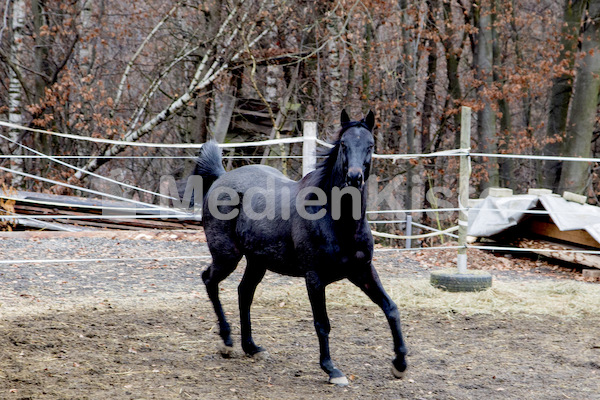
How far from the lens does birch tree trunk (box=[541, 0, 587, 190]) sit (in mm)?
14133

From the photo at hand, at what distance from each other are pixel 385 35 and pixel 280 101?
492 cm

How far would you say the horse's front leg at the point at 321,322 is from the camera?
3.51 m

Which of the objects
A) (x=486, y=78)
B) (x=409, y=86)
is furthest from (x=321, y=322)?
(x=486, y=78)

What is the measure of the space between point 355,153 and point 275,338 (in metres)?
1.82

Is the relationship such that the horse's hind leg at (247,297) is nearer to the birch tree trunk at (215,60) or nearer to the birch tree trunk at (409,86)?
the birch tree trunk at (215,60)

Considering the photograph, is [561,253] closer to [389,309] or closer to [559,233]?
[559,233]

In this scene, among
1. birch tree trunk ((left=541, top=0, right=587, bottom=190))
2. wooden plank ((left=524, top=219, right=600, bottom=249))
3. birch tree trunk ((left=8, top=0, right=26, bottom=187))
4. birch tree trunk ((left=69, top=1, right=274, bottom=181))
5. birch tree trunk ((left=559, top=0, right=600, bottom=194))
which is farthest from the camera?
birch tree trunk ((left=541, top=0, right=587, bottom=190))

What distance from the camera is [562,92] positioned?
1498 centimetres

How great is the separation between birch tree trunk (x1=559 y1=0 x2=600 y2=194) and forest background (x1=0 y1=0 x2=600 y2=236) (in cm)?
3

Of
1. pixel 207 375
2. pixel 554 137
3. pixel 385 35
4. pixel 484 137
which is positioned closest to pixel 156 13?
pixel 385 35

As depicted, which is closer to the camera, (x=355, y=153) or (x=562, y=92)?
(x=355, y=153)

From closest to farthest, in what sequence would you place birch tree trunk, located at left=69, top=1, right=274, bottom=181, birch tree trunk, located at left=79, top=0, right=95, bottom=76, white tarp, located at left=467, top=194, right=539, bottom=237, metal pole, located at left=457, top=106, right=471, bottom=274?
metal pole, located at left=457, top=106, right=471, bottom=274 < white tarp, located at left=467, top=194, right=539, bottom=237 < birch tree trunk, located at left=69, top=1, right=274, bottom=181 < birch tree trunk, located at left=79, top=0, right=95, bottom=76

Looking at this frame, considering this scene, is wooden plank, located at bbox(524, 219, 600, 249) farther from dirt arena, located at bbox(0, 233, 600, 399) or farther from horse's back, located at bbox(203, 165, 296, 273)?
horse's back, located at bbox(203, 165, 296, 273)

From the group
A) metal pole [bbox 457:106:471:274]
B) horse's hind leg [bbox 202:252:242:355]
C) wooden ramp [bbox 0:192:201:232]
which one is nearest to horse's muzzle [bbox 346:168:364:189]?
horse's hind leg [bbox 202:252:242:355]
